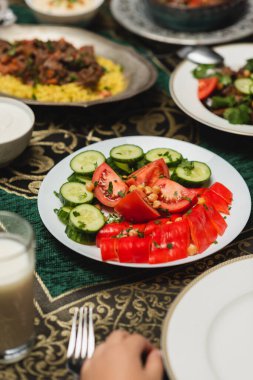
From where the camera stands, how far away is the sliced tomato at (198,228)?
5.79ft

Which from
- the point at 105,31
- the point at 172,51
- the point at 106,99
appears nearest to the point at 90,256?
the point at 106,99

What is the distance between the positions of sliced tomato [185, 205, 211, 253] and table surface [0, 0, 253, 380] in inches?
3.8

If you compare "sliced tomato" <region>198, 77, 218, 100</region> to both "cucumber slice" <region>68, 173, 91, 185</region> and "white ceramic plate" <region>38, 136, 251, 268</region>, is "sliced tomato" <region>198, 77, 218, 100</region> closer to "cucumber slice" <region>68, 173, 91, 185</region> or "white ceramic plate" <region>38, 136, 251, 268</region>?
"white ceramic plate" <region>38, 136, 251, 268</region>

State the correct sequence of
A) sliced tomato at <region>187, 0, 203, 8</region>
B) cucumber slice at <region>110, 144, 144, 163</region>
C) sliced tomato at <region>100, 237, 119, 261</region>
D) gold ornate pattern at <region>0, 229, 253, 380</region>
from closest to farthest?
1. gold ornate pattern at <region>0, 229, 253, 380</region>
2. sliced tomato at <region>100, 237, 119, 261</region>
3. cucumber slice at <region>110, 144, 144, 163</region>
4. sliced tomato at <region>187, 0, 203, 8</region>

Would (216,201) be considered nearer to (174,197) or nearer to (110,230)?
(174,197)

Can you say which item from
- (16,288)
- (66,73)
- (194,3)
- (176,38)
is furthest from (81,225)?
(194,3)

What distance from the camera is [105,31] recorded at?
11.1ft

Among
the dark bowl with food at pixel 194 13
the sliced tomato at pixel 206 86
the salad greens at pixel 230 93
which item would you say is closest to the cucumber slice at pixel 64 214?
the salad greens at pixel 230 93

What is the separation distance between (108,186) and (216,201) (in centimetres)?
35

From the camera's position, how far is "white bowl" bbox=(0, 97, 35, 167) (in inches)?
83.4

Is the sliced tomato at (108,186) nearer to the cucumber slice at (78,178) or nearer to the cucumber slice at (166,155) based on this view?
the cucumber slice at (78,178)

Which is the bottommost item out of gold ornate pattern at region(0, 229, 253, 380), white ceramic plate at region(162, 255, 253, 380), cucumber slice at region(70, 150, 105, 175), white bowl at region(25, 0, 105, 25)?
white bowl at region(25, 0, 105, 25)

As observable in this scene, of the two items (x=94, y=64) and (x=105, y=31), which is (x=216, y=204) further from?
(x=105, y=31)

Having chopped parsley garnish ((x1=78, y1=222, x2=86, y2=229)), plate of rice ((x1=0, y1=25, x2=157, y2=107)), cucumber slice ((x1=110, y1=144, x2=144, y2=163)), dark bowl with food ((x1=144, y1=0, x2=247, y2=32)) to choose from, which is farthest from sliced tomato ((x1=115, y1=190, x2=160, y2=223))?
dark bowl with food ((x1=144, y1=0, x2=247, y2=32))
